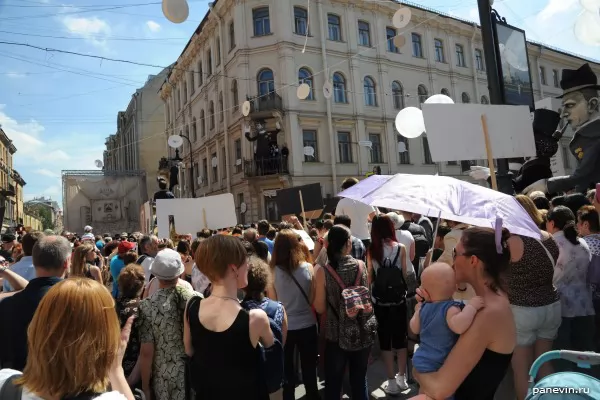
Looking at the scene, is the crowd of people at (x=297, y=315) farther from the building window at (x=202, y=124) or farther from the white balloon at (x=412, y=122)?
the building window at (x=202, y=124)

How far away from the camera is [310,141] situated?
24.5 m

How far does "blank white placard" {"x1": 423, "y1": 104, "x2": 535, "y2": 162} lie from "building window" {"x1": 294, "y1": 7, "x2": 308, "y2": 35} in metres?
21.6

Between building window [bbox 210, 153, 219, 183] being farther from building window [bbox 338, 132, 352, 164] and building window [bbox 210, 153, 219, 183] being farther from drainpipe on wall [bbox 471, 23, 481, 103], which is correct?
drainpipe on wall [bbox 471, 23, 481, 103]

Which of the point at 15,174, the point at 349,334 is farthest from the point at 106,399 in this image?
the point at 15,174

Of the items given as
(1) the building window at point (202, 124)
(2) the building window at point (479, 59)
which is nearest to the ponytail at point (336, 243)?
(1) the building window at point (202, 124)

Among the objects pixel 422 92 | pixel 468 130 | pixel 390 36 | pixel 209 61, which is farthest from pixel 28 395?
pixel 209 61

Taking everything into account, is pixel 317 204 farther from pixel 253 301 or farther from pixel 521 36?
pixel 253 301

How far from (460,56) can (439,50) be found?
2134mm

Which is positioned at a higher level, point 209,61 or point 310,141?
point 209,61

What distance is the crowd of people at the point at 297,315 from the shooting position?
1567mm

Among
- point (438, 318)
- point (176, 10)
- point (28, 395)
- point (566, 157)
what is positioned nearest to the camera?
point (28, 395)

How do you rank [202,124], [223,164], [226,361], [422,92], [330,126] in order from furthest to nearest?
[202,124], [422,92], [223,164], [330,126], [226,361]

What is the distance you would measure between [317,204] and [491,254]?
831 cm

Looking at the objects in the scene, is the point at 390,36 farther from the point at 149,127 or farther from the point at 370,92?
the point at 149,127
